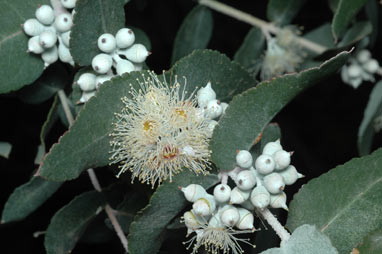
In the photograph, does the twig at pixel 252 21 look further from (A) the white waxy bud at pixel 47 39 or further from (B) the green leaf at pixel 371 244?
(B) the green leaf at pixel 371 244

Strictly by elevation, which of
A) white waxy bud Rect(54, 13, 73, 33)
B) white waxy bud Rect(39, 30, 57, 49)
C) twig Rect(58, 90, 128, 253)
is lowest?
twig Rect(58, 90, 128, 253)

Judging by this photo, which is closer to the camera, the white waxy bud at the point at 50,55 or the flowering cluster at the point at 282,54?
the white waxy bud at the point at 50,55

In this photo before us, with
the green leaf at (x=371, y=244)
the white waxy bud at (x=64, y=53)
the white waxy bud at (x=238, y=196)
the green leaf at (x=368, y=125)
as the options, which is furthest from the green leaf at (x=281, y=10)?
the green leaf at (x=371, y=244)

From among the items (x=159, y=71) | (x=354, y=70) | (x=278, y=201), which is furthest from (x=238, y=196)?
(x=159, y=71)

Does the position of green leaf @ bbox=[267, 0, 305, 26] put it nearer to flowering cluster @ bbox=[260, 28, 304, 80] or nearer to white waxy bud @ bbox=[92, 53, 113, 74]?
flowering cluster @ bbox=[260, 28, 304, 80]

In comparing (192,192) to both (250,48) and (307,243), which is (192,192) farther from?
(250,48)

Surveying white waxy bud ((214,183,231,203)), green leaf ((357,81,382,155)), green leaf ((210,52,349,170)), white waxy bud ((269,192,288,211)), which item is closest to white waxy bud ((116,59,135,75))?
green leaf ((210,52,349,170))

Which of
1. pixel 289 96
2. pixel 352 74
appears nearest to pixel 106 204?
pixel 289 96
